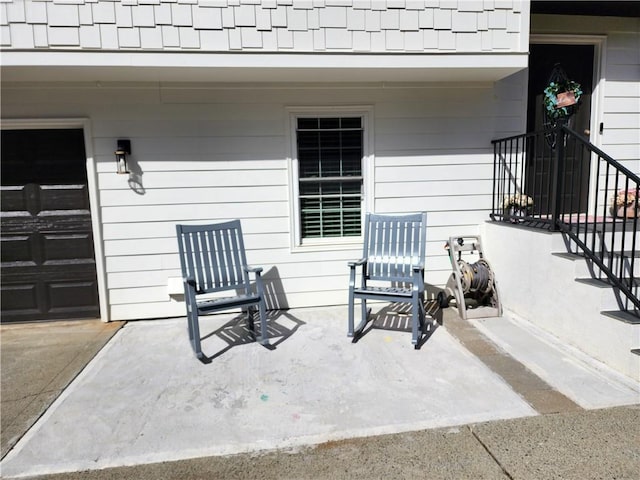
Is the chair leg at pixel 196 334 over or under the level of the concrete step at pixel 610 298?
under

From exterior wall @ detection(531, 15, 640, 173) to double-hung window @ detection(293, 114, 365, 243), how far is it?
2221 mm

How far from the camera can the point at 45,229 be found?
3803 mm

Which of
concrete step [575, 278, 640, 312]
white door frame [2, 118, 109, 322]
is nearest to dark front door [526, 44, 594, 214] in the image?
concrete step [575, 278, 640, 312]

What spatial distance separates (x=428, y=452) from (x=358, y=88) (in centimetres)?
318

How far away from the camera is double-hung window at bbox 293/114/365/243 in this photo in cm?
401

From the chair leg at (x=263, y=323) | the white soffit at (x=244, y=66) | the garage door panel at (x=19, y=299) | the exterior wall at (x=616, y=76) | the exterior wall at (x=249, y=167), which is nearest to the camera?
the white soffit at (x=244, y=66)

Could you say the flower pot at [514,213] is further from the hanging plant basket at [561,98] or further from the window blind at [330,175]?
the window blind at [330,175]

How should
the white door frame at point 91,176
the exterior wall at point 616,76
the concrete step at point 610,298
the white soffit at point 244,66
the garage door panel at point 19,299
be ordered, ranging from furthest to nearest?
the exterior wall at point 616,76 → the garage door panel at point 19,299 → the white door frame at point 91,176 → the white soffit at point 244,66 → the concrete step at point 610,298

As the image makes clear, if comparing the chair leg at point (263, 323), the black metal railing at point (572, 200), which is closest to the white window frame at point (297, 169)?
the chair leg at point (263, 323)

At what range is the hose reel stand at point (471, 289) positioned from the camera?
12.3 ft

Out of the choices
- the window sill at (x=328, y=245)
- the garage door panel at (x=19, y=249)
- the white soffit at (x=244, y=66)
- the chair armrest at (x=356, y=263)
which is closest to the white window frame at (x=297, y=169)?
the window sill at (x=328, y=245)

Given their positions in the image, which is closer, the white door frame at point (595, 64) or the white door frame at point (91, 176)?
the white door frame at point (91, 176)

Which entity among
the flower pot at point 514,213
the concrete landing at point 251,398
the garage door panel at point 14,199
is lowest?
the concrete landing at point 251,398

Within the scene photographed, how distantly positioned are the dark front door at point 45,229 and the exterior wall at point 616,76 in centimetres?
478
